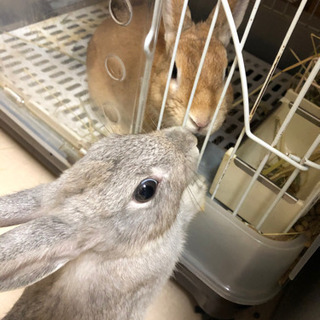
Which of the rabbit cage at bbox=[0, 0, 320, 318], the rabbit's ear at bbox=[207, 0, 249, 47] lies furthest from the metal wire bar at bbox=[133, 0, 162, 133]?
the rabbit's ear at bbox=[207, 0, 249, 47]

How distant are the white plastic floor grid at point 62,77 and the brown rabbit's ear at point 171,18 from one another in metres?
0.39

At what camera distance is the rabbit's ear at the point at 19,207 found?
0.93m

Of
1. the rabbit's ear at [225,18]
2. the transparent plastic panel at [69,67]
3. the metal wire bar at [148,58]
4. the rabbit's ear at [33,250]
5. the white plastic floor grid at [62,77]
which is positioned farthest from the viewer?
the white plastic floor grid at [62,77]

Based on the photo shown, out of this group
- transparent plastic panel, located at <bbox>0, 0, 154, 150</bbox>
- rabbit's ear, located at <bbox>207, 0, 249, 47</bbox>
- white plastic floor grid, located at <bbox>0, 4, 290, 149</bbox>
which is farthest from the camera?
white plastic floor grid, located at <bbox>0, 4, 290, 149</bbox>

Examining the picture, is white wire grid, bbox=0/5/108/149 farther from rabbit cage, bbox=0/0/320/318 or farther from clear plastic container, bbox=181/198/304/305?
clear plastic container, bbox=181/198/304/305

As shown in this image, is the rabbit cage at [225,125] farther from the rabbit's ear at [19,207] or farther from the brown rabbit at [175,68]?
the rabbit's ear at [19,207]

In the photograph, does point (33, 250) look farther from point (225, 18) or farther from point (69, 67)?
point (69, 67)

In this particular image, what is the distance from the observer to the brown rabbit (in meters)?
1.14

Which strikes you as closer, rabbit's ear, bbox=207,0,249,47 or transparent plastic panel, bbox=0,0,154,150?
A: rabbit's ear, bbox=207,0,249,47

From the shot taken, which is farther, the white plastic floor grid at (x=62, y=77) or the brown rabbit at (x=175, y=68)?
the white plastic floor grid at (x=62, y=77)

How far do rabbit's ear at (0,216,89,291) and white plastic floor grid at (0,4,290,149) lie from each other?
2.31ft

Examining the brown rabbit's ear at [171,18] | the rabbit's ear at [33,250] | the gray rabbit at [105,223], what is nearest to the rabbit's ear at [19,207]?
the gray rabbit at [105,223]

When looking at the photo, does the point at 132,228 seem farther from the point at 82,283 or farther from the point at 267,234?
the point at 267,234

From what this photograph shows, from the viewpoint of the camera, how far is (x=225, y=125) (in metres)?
1.54
